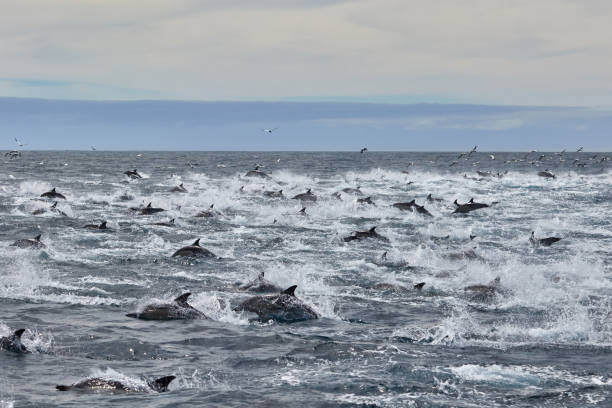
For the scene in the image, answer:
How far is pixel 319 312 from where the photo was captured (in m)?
17.9

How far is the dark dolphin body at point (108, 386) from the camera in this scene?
443 inches

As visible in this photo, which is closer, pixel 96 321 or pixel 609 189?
pixel 96 321

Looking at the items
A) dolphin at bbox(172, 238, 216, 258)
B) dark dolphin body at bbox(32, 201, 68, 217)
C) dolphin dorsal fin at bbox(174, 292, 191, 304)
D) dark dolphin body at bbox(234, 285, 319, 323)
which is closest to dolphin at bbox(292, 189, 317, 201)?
dark dolphin body at bbox(32, 201, 68, 217)

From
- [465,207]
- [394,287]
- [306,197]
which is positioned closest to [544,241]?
[394,287]

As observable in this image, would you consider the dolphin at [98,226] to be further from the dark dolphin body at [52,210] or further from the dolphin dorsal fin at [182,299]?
the dolphin dorsal fin at [182,299]

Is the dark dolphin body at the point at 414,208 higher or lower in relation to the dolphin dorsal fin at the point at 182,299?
higher

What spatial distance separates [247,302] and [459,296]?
6070 millimetres

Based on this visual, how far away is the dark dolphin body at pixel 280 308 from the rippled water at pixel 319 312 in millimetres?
400

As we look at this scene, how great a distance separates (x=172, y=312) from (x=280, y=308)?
2437 millimetres

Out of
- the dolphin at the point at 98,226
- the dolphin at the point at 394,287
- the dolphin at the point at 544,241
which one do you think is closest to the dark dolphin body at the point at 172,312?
the dolphin at the point at 394,287

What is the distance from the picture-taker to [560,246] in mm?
31484

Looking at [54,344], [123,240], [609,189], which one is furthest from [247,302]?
[609,189]

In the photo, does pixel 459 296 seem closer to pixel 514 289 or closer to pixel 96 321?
pixel 514 289

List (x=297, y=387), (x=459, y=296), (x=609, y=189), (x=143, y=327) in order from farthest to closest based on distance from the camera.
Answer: (x=609, y=189), (x=459, y=296), (x=143, y=327), (x=297, y=387)
